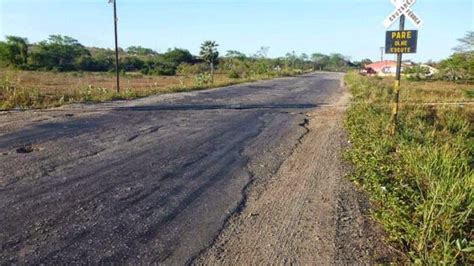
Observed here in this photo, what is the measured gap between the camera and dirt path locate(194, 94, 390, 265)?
12.7 ft

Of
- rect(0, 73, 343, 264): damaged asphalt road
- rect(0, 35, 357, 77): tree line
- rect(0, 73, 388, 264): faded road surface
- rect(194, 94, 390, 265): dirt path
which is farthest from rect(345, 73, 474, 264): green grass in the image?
rect(0, 35, 357, 77): tree line

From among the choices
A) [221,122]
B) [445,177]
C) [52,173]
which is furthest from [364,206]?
[221,122]

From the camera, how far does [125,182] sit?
19.0 feet

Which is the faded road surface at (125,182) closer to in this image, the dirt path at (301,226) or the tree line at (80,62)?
the dirt path at (301,226)

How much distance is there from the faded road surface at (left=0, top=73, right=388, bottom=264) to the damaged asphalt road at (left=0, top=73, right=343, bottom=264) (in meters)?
0.01

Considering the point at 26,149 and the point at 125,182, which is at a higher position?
the point at 26,149

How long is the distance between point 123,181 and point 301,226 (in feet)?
8.27

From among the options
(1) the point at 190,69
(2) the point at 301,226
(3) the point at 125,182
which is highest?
(1) the point at 190,69

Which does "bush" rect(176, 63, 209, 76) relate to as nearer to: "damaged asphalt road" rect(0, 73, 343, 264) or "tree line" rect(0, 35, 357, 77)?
"tree line" rect(0, 35, 357, 77)

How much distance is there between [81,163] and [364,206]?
413 centimetres

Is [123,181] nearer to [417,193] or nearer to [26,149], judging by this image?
[26,149]

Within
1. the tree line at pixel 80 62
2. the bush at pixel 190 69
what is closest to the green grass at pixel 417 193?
the tree line at pixel 80 62

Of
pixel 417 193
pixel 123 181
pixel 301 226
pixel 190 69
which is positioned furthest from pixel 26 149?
pixel 190 69

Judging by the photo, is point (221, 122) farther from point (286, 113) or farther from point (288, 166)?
point (288, 166)
